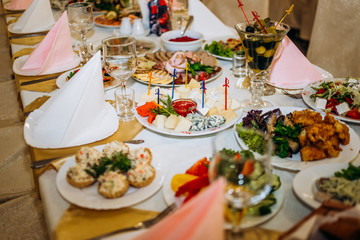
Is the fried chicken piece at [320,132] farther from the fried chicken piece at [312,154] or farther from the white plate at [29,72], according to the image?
the white plate at [29,72]

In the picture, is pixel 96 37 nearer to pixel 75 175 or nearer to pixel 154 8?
pixel 154 8

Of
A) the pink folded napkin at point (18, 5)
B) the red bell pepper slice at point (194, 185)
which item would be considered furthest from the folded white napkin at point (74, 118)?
the pink folded napkin at point (18, 5)

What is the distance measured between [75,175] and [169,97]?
1.90ft

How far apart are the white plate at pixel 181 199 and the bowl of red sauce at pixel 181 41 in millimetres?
1134

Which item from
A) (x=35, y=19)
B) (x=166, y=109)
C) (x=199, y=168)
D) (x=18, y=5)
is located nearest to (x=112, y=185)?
(x=199, y=168)

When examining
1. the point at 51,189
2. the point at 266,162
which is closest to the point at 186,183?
the point at 266,162

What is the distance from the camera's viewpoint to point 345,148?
1.21m

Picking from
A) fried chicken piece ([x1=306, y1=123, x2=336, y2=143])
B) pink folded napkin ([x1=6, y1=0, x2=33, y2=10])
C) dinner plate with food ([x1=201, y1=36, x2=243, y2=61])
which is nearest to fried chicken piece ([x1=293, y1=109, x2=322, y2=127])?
fried chicken piece ([x1=306, y1=123, x2=336, y2=143])

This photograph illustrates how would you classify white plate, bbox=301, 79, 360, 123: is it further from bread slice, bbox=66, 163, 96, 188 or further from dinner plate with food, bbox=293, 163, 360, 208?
bread slice, bbox=66, 163, 96, 188

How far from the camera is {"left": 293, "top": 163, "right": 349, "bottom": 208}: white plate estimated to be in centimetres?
94

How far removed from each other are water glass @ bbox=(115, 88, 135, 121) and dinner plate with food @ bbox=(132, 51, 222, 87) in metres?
0.22

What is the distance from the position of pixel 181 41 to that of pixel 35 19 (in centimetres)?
122

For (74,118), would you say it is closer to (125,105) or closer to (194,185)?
(125,105)

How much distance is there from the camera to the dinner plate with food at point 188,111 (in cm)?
133
